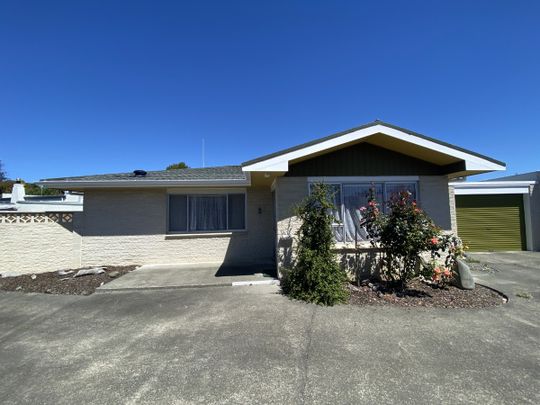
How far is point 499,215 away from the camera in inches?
462

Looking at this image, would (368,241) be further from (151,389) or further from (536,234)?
(536,234)

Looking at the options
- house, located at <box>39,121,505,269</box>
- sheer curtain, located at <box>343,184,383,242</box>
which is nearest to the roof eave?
house, located at <box>39,121,505,269</box>

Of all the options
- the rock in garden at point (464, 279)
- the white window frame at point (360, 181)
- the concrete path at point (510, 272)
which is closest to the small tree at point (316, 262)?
the white window frame at point (360, 181)

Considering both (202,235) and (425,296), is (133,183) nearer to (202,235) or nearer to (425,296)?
(202,235)

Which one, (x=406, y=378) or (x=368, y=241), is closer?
(x=406, y=378)

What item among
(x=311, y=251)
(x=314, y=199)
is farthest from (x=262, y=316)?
(x=314, y=199)

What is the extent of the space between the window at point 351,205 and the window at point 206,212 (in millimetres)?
3503

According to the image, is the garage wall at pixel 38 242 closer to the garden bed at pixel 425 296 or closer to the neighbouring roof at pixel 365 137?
the neighbouring roof at pixel 365 137

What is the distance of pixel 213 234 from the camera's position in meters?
9.28

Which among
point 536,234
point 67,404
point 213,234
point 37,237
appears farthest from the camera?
point 536,234

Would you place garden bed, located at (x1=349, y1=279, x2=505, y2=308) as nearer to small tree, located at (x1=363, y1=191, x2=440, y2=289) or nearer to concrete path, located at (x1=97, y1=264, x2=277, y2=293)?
small tree, located at (x1=363, y1=191, x2=440, y2=289)

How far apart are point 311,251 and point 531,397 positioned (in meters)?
3.69

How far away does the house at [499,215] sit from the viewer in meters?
11.6

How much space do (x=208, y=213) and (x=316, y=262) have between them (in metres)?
4.99
